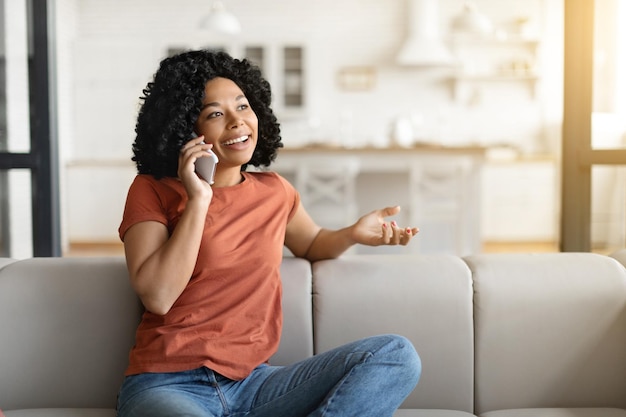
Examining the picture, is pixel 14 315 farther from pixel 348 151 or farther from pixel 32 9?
pixel 348 151

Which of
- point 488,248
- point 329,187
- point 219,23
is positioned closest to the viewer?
point 329,187

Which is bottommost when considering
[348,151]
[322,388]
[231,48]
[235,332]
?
[322,388]

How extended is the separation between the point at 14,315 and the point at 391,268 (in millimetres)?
933

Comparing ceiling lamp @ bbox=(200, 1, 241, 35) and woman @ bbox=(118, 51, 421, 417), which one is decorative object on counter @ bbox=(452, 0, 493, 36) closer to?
ceiling lamp @ bbox=(200, 1, 241, 35)

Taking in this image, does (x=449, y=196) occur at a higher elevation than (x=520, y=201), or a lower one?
higher

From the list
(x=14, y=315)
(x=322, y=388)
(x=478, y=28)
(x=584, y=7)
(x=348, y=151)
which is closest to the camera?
(x=322, y=388)

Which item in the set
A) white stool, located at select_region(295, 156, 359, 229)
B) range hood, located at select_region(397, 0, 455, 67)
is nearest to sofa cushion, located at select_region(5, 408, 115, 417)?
white stool, located at select_region(295, 156, 359, 229)

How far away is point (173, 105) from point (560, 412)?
1.16m

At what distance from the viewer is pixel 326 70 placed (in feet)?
25.0

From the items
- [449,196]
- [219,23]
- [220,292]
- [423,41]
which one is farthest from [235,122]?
[423,41]

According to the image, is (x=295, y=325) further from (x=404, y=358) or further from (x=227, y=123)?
(x=227, y=123)

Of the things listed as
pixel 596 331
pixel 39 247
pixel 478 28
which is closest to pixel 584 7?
pixel 596 331

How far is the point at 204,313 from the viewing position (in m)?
1.60

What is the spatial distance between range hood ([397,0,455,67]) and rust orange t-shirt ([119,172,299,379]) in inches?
222
